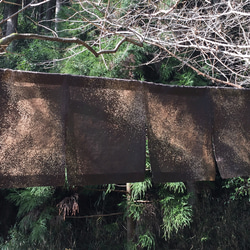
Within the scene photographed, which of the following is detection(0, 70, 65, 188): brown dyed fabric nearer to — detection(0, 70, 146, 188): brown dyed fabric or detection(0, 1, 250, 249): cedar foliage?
detection(0, 70, 146, 188): brown dyed fabric

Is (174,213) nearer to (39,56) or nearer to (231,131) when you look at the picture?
(231,131)

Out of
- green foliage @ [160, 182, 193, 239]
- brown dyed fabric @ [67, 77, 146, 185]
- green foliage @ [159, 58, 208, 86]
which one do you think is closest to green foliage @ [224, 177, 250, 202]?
green foliage @ [160, 182, 193, 239]

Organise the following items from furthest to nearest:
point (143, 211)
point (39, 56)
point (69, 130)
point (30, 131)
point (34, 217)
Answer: point (39, 56), point (34, 217), point (143, 211), point (69, 130), point (30, 131)

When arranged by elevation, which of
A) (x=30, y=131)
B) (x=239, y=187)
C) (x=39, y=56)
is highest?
(x=30, y=131)

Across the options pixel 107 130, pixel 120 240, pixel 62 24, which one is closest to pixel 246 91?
pixel 107 130

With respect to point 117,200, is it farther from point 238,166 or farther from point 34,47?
point 238,166

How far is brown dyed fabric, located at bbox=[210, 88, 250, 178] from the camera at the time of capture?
2441mm

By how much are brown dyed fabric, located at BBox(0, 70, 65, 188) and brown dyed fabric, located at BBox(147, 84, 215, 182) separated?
61cm

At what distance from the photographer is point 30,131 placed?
1926 mm

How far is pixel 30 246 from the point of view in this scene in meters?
5.75

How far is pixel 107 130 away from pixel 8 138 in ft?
1.85

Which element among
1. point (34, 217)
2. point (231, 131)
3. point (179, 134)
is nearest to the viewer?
point (179, 134)

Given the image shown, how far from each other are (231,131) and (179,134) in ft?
1.42

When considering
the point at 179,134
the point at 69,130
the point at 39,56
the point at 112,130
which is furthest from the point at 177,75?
the point at 69,130
